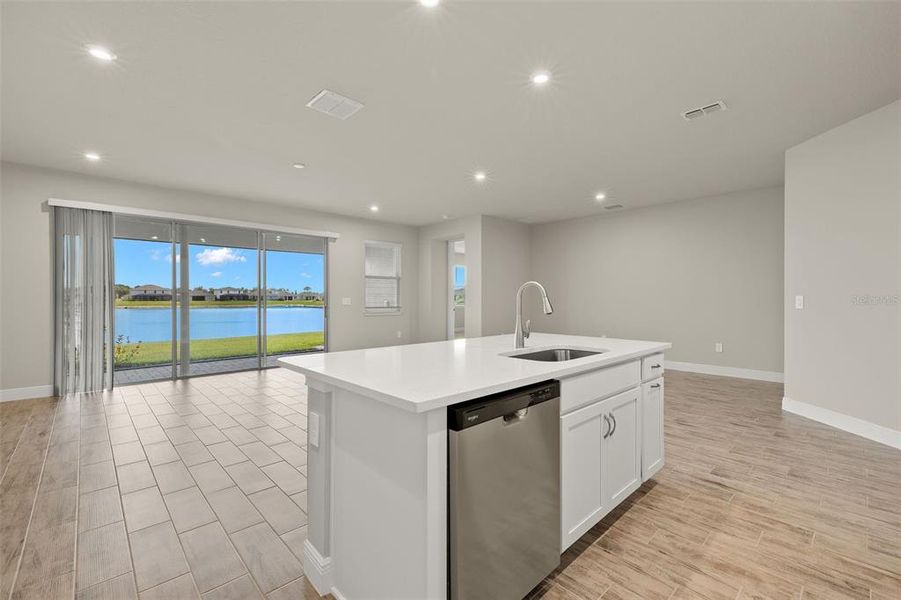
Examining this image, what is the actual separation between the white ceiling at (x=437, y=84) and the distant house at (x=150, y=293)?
1566mm

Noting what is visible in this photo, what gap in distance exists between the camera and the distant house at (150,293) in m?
5.19

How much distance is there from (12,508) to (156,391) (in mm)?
2810

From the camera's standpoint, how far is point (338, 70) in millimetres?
Result: 2453

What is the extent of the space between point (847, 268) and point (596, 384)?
3.23m

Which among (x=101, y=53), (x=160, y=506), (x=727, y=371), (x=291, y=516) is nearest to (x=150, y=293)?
(x=101, y=53)

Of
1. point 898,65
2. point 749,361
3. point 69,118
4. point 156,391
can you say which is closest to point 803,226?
point 898,65

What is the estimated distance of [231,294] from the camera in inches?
237

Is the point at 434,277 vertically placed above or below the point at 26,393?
above

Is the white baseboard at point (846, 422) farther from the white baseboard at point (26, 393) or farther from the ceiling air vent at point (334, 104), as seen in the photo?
the white baseboard at point (26, 393)

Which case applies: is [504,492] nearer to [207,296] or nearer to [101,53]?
[101,53]

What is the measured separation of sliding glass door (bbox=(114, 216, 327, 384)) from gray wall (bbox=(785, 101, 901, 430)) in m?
6.40

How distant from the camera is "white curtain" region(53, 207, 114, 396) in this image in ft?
14.4

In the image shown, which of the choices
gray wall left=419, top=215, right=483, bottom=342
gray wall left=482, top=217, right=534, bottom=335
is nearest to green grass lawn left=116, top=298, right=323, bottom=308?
gray wall left=419, top=215, right=483, bottom=342

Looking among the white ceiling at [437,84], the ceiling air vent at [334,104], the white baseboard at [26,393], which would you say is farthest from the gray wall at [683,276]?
the white baseboard at [26,393]
